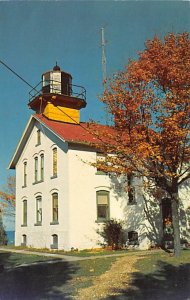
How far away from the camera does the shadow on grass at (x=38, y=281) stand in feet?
31.1

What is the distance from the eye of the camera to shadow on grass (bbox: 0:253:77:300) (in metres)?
9.49

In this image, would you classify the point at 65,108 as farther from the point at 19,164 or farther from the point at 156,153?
the point at 156,153

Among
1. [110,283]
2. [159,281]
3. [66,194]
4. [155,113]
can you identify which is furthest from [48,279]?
[66,194]

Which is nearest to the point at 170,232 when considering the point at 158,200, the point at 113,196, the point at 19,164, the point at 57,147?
the point at 158,200

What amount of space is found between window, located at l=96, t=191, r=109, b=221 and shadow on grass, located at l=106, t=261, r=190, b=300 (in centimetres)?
1084

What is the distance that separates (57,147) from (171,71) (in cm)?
1081

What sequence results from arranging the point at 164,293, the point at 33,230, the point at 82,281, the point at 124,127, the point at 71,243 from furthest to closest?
the point at 33,230, the point at 71,243, the point at 124,127, the point at 82,281, the point at 164,293

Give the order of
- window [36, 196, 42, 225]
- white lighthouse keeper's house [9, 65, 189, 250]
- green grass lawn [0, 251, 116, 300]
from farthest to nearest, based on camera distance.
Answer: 1. window [36, 196, 42, 225]
2. white lighthouse keeper's house [9, 65, 189, 250]
3. green grass lawn [0, 251, 116, 300]

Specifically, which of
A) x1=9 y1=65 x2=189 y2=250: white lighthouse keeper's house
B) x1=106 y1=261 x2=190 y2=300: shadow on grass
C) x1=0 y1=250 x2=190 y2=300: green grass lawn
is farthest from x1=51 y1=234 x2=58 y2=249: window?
x1=106 y1=261 x2=190 y2=300: shadow on grass

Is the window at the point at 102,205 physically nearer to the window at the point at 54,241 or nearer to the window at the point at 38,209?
the window at the point at 54,241

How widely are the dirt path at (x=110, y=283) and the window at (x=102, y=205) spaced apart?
9310 mm

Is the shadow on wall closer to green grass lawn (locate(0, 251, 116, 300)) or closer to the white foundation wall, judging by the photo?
the white foundation wall

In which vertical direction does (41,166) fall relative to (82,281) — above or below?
above

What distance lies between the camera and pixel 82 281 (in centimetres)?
1146
